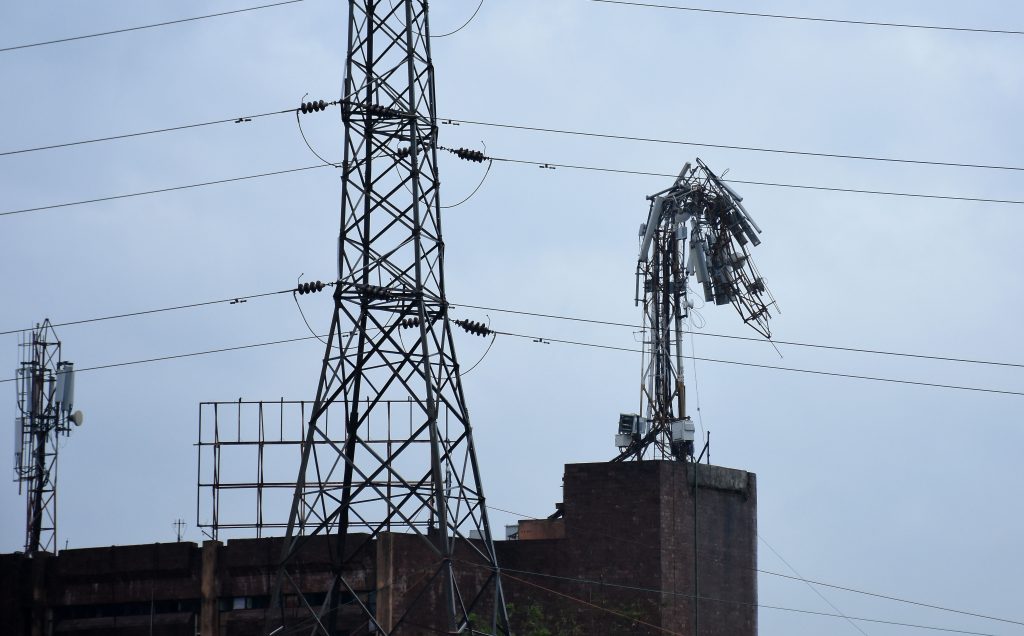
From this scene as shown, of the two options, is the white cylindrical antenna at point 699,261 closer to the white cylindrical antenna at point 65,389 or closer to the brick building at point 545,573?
the brick building at point 545,573

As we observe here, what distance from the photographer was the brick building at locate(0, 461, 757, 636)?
42.2m

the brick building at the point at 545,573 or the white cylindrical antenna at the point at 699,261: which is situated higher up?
the white cylindrical antenna at the point at 699,261

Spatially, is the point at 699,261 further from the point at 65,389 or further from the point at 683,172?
the point at 65,389

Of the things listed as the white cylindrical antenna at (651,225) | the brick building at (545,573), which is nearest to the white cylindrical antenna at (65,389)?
the brick building at (545,573)

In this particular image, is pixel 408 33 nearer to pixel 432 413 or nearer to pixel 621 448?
pixel 432 413

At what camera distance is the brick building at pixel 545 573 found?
139ft

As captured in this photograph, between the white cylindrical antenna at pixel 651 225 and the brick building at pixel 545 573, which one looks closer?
the brick building at pixel 545 573

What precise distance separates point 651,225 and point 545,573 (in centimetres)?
1362

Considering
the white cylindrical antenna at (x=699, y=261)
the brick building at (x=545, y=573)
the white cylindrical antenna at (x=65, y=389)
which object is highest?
the white cylindrical antenna at (x=699, y=261)

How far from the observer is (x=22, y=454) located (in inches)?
2184

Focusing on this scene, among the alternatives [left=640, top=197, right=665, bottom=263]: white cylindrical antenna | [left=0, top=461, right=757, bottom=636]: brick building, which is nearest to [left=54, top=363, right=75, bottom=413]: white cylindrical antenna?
[left=0, top=461, right=757, bottom=636]: brick building

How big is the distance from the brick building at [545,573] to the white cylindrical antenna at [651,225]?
876 centimetres

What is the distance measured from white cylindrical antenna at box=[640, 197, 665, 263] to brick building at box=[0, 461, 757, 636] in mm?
8760

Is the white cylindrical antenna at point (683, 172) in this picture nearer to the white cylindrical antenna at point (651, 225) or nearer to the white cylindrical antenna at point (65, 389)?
the white cylindrical antenna at point (651, 225)
